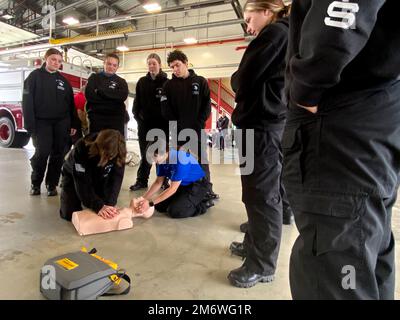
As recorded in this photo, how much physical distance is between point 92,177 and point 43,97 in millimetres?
1353

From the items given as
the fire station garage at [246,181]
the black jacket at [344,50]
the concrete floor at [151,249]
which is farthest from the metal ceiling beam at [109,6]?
the black jacket at [344,50]

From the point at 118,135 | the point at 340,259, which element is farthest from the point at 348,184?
the point at 118,135

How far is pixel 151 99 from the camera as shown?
3629mm

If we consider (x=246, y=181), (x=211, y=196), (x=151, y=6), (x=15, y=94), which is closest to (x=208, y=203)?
(x=211, y=196)

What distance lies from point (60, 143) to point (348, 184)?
3.18m

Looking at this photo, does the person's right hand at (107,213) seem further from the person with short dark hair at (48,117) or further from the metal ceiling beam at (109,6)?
the metal ceiling beam at (109,6)

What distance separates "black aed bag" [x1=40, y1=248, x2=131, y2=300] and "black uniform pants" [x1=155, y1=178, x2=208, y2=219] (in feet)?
3.90

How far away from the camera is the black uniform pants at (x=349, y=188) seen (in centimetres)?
77

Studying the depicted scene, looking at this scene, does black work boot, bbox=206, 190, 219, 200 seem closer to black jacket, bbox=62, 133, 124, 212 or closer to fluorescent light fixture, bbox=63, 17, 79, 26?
black jacket, bbox=62, 133, 124, 212

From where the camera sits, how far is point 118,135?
2.30 m

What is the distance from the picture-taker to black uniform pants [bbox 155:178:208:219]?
2633 millimetres

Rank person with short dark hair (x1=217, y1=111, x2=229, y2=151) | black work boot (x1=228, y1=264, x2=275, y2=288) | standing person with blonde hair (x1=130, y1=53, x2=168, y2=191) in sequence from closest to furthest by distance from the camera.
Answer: black work boot (x1=228, y1=264, x2=275, y2=288) < standing person with blonde hair (x1=130, y1=53, x2=168, y2=191) < person with short dark hair (x1=217, y1=111, x2=229, y2=151)

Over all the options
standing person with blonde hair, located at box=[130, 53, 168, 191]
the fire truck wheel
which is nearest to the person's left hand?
standing person with blonde hair, located at box=[130, 53, 168, 191]

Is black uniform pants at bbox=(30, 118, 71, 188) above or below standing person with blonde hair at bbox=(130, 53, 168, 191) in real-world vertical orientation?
below
